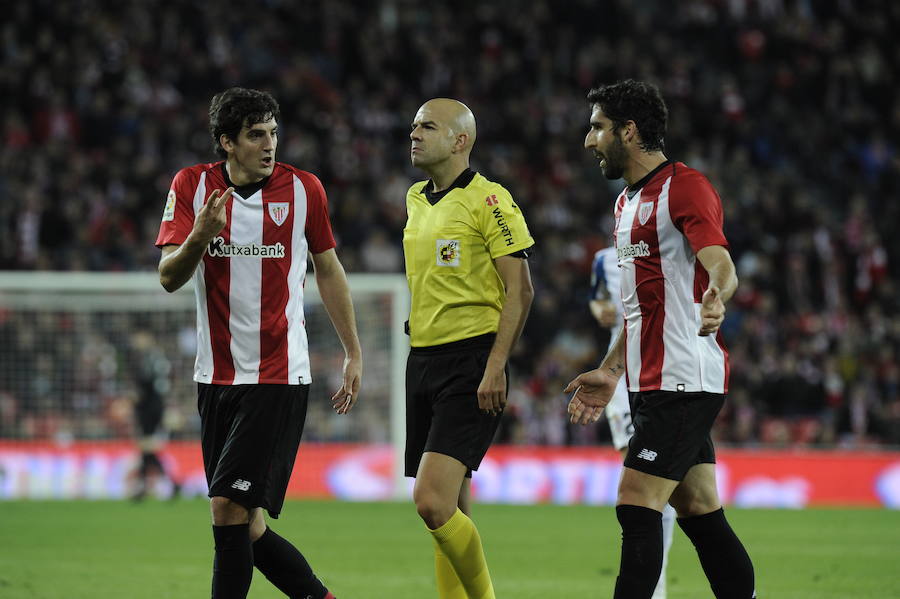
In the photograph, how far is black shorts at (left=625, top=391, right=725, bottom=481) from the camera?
505cm

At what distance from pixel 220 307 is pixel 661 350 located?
72.1 inches

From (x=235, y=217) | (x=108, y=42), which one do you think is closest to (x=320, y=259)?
(x=235, y=217)

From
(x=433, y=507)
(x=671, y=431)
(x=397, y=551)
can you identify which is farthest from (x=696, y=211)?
(x=397, y=551)

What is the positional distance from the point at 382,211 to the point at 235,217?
14.1 m

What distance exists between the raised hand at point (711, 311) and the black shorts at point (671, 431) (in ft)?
1.79

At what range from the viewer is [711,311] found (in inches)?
181

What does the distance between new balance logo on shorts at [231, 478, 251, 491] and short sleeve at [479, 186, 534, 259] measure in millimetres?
1431

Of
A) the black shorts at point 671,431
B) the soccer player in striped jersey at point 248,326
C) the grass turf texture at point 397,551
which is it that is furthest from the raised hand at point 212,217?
the grass turf texture at point 397,551

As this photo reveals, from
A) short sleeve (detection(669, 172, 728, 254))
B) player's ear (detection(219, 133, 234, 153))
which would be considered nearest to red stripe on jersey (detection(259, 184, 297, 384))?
player's ear (detection(219, 133, 234, 153))

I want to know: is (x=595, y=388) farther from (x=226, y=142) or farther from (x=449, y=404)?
(x=226, y=142)

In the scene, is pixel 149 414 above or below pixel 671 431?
below

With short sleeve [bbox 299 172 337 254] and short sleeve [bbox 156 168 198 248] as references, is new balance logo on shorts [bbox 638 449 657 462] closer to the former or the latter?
short sleeve [bbox 299 172 337 254]

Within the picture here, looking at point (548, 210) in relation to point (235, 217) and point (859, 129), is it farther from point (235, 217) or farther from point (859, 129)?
point (235, 217)

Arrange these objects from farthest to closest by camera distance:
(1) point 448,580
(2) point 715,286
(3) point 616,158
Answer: (1) point 448,580, (3) point 616,158, (2) point 715,286
